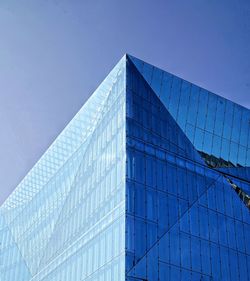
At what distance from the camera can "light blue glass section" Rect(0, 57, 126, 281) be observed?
4319 centimetres

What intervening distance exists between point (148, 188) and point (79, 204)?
9747mm

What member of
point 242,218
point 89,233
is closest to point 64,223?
point 89,233

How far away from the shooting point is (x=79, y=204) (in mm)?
51125

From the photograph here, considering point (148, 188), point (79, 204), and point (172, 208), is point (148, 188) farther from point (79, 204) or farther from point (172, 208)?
point (79, 204)

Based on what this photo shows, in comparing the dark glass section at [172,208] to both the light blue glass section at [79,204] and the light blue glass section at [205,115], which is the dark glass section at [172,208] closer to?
the light blue glass section at [205,115]

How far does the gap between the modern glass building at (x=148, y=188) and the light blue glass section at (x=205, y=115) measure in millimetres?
106

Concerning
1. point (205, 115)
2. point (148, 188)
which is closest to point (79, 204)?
point (148, 188)

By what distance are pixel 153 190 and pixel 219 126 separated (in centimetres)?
1398

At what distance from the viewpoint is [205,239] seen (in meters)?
46.0

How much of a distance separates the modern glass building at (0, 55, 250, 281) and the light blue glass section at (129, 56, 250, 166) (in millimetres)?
106

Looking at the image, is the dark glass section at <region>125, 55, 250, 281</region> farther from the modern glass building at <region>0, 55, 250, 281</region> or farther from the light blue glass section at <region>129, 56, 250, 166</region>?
the light blue glass section at <region>129, 56, 250, 166</region>

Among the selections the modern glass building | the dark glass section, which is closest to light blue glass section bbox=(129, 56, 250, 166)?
the modern glass building

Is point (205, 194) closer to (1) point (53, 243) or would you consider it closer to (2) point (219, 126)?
(2) point (219, 126)

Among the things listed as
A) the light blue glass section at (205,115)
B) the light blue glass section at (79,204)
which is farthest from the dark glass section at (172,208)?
the light blue glass section at (79,204)
